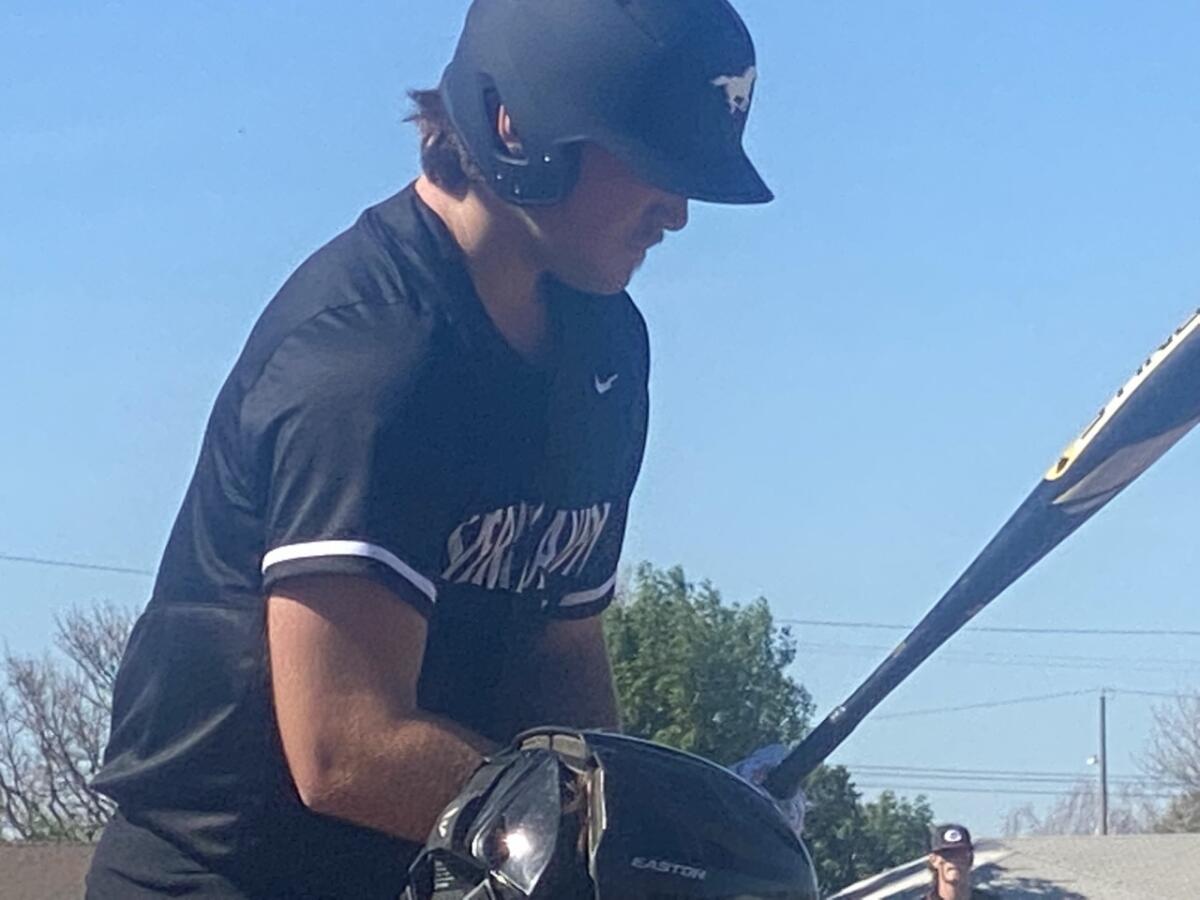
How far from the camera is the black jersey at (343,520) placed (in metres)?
3.08

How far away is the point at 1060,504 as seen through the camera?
13.3 ft

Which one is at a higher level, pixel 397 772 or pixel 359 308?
pixel 359 308

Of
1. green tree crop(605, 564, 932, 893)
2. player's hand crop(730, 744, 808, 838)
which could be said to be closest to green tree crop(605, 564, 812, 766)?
green tree crop(605, 564, 932, 893)

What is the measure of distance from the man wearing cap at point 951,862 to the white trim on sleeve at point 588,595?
7.46 metres

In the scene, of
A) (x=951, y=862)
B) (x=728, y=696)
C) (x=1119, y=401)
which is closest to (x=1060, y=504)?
(x=1119, y=401)

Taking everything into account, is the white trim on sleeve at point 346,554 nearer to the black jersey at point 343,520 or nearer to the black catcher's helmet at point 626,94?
the black jersey at point 343,520

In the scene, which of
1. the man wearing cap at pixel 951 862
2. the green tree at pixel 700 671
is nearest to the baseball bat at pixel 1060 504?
the man wearing cap at pixel 951 862

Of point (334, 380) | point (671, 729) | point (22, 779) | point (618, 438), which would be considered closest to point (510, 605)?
point (618, 438)

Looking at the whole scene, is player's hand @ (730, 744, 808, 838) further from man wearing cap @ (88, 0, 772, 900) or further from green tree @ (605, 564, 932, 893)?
green tree @ (605, 564, 932, 893)

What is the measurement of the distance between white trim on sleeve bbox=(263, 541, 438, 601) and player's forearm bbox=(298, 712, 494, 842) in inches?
7.3

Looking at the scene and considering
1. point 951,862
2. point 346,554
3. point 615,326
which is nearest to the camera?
point 346,554

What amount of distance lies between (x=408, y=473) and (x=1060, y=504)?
4.58ft

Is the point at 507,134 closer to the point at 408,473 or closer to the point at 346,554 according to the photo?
the point at 408,473

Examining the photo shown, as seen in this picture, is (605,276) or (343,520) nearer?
(343,520)
